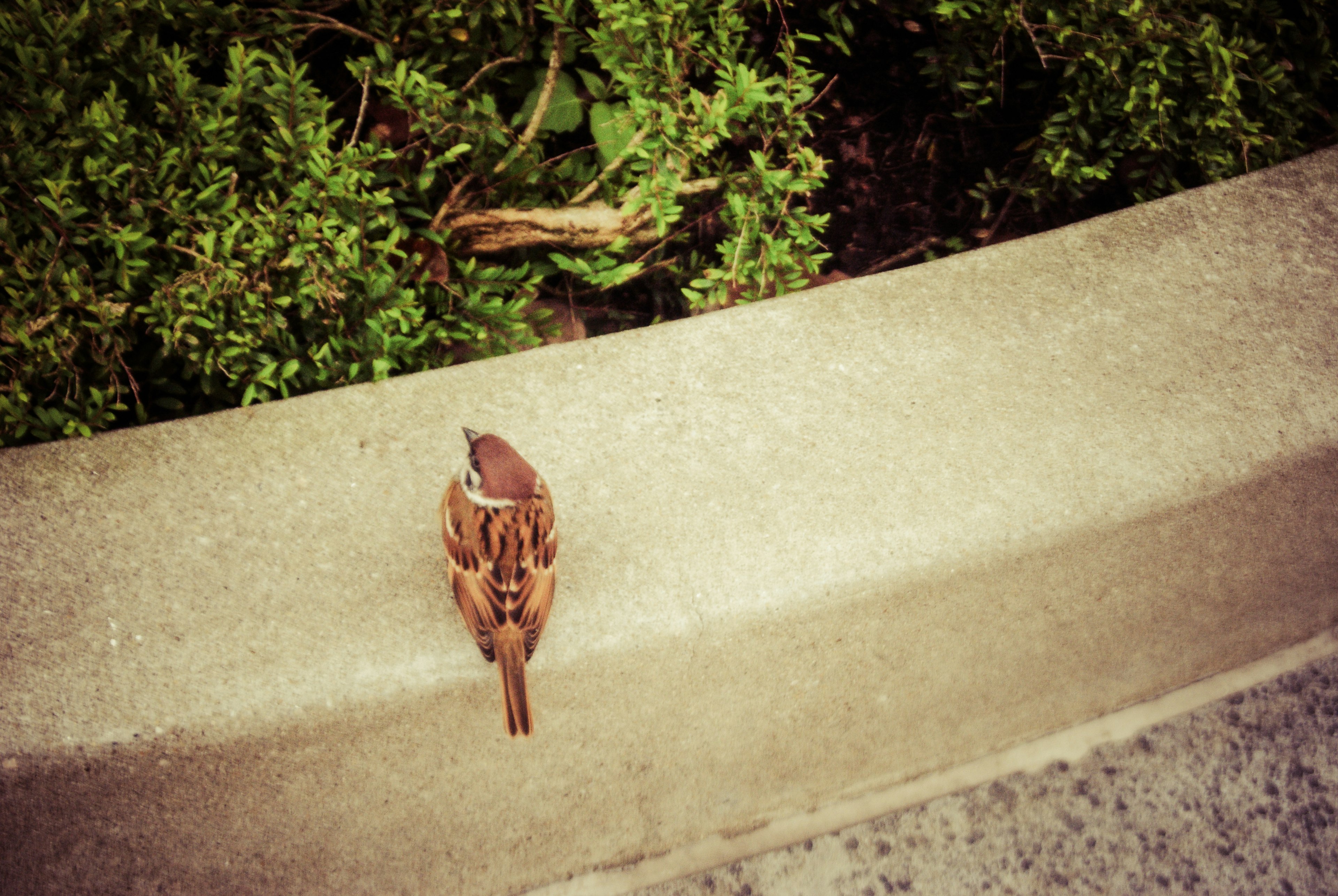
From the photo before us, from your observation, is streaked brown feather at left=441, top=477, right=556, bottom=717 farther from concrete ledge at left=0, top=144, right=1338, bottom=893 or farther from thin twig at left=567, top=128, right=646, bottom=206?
thin twig at left=567, top=128, right=646, bottom=206

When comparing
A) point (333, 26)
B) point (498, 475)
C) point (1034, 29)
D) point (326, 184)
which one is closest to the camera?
point (498, 475)

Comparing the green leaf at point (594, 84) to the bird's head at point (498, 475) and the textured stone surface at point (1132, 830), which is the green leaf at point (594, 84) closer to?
the bird's head at point (498, 475)

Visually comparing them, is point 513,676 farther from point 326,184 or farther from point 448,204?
point 448,204

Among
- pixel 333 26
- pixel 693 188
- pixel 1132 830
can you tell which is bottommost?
pixel 1132 830

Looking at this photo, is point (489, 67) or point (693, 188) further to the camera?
point (693, 188)

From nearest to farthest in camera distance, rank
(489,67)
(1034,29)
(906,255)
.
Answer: (489,67), (1034,29), (906,255)

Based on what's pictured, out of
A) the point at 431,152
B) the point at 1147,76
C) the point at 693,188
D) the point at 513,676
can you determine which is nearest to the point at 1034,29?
the point at 1147,76

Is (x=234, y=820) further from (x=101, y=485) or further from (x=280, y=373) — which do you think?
(x=280, y=373)

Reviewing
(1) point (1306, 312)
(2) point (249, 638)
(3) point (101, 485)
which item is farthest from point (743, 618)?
(1) point (1306, 312)
